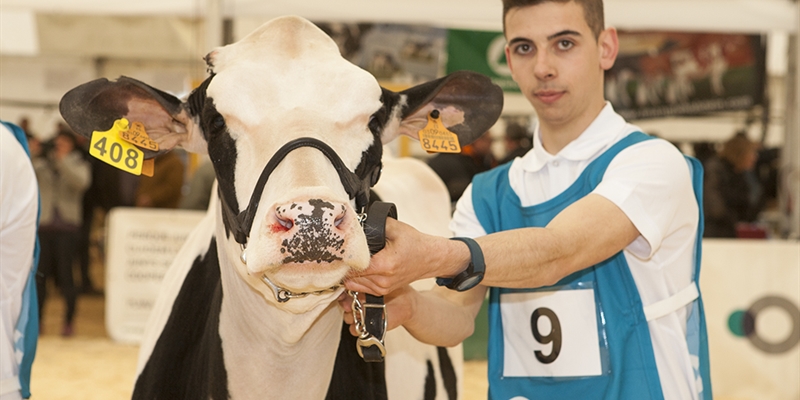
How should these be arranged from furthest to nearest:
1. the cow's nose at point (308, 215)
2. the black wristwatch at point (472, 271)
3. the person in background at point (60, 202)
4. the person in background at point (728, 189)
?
the person in background at point (60, 202) → the person in background at point (728, 189) → the black wristwatch at point (472, 271) → the cow's nose at point (308, 215)

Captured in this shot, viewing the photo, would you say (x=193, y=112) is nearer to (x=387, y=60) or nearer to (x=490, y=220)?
(x=490, y=220)

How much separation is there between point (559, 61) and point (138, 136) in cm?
114

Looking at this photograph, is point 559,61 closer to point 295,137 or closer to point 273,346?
point 295,137

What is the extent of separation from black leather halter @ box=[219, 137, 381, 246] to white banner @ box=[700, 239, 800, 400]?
4333mm

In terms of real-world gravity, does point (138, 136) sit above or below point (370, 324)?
above

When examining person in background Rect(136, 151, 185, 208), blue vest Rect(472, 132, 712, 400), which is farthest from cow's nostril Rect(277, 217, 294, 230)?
person in background Rect(136, 151, 185, 208)

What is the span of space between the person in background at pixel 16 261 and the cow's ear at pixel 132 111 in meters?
0.41

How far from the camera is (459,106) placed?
2.26 metres

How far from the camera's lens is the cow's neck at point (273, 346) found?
6.38ft

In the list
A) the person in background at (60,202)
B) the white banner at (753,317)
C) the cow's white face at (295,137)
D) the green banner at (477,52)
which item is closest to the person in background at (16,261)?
the cow's white face at (295,137)

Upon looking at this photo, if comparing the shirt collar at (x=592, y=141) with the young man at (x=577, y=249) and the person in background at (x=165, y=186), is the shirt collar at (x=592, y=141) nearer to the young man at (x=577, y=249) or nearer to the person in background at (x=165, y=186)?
the young man at (x=577, y=249)

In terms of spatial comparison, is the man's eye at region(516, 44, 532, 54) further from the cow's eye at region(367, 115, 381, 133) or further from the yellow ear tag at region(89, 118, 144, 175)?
the yellow ear tag at region(89, 118, 144, 175)

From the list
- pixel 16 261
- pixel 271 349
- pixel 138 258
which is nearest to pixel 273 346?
pixel 271 349

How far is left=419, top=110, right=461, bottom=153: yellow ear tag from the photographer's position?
7.30 feet
